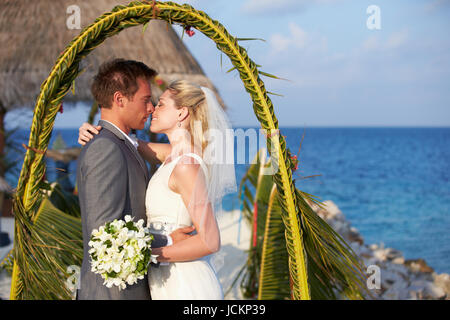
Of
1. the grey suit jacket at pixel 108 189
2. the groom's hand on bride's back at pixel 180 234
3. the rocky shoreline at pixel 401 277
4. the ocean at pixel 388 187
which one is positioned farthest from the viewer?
the ocean at pixel 388 187

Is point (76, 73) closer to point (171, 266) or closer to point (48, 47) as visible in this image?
point (171, 266)

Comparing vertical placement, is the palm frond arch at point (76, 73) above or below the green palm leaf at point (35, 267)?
above

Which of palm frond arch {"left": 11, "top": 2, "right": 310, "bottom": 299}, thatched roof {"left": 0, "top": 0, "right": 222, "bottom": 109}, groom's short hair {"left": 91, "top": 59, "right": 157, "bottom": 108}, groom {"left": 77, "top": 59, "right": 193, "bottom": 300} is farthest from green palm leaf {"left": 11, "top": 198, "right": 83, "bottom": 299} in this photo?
thatched roof {"left": 0, "top": 0, "right": 222, "bottom": 109}

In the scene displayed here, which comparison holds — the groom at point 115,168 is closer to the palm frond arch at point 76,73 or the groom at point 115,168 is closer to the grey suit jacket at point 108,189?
the grey suit jacket at point 108,189

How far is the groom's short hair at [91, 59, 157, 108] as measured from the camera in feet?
6.91

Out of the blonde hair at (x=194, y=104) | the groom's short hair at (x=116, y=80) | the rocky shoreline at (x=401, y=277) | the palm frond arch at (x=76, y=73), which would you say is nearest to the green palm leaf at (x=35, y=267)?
the palm frond arch at (x=76, y=73)

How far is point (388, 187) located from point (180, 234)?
28872 mm

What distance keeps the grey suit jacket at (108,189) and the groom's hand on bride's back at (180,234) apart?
59 millimetres

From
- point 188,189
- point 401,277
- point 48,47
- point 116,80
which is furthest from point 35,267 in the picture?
point 401,277

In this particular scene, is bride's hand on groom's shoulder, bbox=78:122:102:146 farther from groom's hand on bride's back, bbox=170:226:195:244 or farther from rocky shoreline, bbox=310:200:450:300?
rocky shoreline, bbox=310:200:450:300

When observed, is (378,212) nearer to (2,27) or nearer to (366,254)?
(366,254)

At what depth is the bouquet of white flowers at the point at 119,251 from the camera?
175 centimetres

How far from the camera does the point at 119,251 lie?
1.76 m

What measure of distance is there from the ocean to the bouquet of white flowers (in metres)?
0.65
